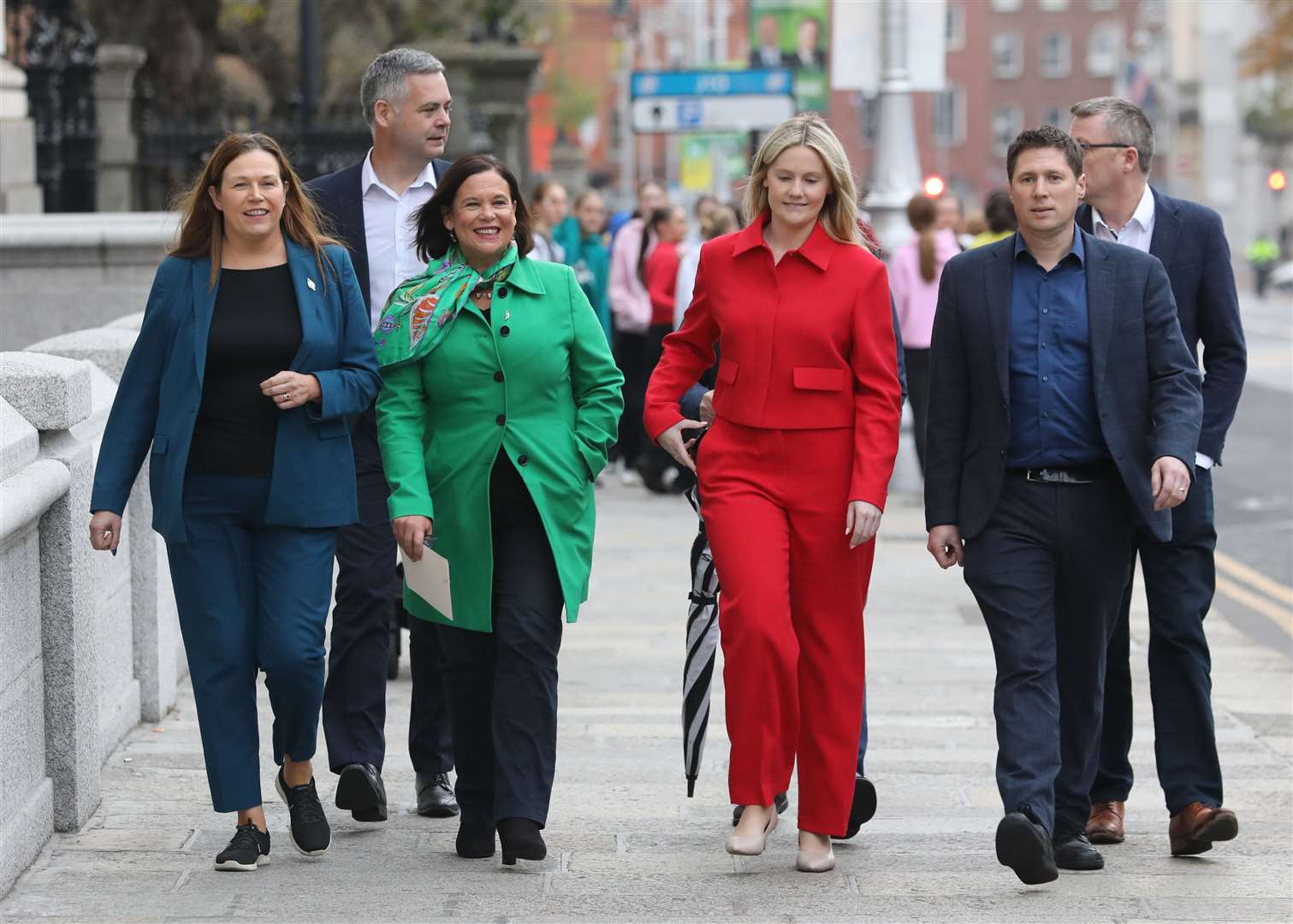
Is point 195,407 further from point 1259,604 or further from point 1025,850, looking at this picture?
point 1259,604

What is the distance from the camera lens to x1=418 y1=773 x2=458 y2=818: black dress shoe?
19.2 feet

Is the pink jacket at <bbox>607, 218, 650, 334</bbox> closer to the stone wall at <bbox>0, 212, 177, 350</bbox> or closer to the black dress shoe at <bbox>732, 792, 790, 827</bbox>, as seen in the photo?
the stone wall at <bbox>0, 212, 177, 350</bbox>

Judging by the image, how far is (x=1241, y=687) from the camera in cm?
807

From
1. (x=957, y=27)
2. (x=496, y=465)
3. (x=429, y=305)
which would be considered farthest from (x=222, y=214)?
(x=957, y=27)

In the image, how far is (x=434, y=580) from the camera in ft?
17.3

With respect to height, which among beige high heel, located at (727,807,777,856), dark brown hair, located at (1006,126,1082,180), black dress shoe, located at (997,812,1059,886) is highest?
dark brown hair, located at (1006,126,1082,180)

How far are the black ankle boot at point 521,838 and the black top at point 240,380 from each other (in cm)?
103

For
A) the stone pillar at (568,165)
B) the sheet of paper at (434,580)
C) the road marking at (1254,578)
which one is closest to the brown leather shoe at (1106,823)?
the sheet of paper at (434,580)

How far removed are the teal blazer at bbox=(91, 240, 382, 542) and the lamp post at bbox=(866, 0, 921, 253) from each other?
423 inches

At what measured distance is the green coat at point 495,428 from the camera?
526 centimetres

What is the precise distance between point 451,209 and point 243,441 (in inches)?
30.8

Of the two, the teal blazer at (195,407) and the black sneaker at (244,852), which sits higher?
the teal blazer at (195,407)

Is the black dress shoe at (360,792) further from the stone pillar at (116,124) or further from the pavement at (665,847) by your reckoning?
the stone pillar at (116,124)

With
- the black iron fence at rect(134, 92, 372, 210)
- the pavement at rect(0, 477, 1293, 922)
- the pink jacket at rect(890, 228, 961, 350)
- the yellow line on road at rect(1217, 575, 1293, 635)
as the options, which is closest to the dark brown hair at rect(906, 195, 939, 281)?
the pink jacket at rect(890, 228, 961, 350)
